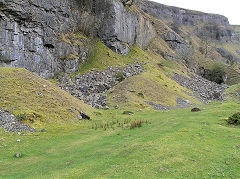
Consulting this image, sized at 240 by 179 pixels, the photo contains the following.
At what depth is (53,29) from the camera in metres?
71.5

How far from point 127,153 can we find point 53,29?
54.7 metres

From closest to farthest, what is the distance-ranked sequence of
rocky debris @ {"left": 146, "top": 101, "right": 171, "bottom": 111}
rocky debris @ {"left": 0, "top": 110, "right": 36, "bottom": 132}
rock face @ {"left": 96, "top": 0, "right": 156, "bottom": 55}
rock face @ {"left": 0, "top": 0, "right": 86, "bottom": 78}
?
rocky debris @ {"left": 0, "top": 110, "right": 36, "bottom": 132} → rocky debris @ {"left": 146, "top": 101, "right": 171, "bottom": 111} → rock face @ {"left": 0, "top": 0, "right": 86, "bottom": 78} → rock face @ {"left": 96, "top": 0, "right": 156, "bottom": 55}

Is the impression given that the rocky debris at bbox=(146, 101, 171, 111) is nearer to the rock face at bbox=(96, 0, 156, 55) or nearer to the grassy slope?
the grassy slope

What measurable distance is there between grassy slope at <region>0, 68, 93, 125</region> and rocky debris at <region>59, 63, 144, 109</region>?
10360 mm

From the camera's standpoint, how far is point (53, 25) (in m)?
71.8

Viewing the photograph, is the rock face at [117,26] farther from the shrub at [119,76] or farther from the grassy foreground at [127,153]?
the grassy foreground at [127,153]

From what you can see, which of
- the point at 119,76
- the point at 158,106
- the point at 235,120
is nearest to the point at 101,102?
the point at 158,106

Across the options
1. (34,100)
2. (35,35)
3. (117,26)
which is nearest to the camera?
(34,100)

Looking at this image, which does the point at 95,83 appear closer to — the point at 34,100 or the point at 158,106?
the point at 158,106

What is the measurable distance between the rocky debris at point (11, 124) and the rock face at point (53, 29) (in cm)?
2695

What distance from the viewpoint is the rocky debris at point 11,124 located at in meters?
33.7

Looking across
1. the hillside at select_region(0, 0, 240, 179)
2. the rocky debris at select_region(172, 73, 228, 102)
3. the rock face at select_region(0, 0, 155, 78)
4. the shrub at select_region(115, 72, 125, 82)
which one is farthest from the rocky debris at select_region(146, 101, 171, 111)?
the rocky debris at select_region(172, 73, 228, 102)

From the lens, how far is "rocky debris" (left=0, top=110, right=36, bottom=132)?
3366 centimetres

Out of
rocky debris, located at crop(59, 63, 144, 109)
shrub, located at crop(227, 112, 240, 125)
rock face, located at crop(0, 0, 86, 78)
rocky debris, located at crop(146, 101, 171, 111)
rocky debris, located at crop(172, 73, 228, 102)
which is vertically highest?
rock face, located at crop(0, 0, 86, 78)
